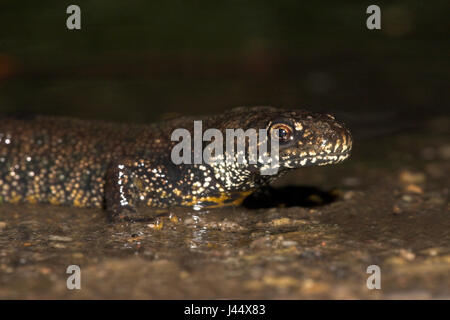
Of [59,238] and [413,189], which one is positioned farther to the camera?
[413,189]

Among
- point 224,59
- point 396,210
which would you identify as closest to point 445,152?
point 396,210

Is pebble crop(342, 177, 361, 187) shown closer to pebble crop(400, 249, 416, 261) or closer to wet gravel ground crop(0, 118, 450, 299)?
wet gravel ground crop(0, 118, 450, 299)

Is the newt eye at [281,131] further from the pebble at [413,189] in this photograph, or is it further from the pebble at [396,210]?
the pebble at [413,189]

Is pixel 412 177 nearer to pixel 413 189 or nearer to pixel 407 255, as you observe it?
pixel 413 189

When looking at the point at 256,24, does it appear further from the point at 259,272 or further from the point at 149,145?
the point at 259,272

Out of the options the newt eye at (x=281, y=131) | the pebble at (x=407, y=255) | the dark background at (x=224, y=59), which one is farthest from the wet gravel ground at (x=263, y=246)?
the dark background at (x=224, y=59)

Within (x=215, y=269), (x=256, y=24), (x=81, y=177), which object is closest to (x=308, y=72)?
(x=256, y=24)
